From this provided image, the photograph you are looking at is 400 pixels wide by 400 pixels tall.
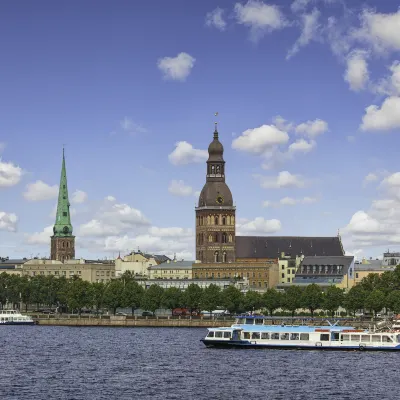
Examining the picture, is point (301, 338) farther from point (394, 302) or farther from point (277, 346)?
point (394, 302)

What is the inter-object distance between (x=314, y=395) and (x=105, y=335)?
81.5m

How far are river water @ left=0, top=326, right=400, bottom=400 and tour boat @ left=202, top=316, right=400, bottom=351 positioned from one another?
7.17 feet

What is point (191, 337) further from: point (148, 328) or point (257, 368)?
point (257, 368)

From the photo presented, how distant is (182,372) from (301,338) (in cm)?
3038

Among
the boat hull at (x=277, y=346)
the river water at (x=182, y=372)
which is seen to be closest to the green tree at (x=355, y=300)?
the river water at (x=182, y=372)

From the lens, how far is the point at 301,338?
434 feet

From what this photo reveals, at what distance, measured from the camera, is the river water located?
89500 millimetres

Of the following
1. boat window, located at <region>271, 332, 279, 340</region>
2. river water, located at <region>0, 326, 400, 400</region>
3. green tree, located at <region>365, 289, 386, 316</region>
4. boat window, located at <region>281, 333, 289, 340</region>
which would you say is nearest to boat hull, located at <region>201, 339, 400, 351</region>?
boat window, located at <region>281, 333, 289, 340</region>

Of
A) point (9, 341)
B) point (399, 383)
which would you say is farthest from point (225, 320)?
point (399, 383)

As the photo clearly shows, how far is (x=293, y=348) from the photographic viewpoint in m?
132

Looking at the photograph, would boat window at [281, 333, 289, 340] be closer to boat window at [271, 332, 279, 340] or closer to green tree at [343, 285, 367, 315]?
boat window at [271, 332, 279, 340]

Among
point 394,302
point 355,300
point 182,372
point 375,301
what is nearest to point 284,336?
point 182,372

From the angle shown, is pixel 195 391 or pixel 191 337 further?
pixel 191 337

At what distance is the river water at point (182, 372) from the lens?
89500mm
